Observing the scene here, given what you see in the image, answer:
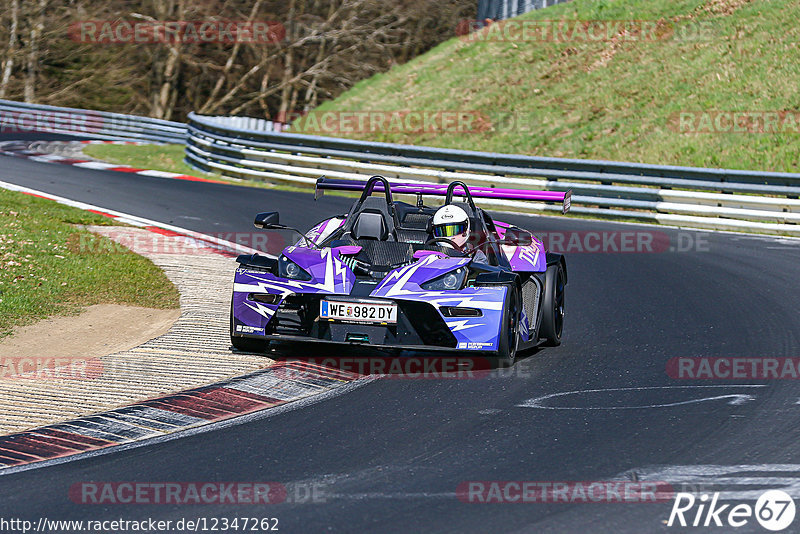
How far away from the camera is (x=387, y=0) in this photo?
1754 inches

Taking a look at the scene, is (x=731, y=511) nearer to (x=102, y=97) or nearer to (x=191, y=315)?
(x=191, y=315)

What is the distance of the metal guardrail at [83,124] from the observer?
31.7m

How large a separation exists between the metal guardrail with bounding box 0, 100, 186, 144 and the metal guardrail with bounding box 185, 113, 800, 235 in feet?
21.9

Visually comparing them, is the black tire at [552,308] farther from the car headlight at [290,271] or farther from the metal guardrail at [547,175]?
the metal guardrail at [547,175]

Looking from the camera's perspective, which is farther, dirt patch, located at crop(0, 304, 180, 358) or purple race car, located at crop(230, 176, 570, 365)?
dirt patch, located at crop(0, 304, 180, 358)

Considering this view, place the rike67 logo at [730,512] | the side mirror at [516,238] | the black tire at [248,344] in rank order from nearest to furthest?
the rike67 logo at [730,512] → the black tire at [248,344] → the side mirror at [516,238]

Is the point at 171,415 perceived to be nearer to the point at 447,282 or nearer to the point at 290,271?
the point at 290,271

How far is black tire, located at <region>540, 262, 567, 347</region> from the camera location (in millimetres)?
9328

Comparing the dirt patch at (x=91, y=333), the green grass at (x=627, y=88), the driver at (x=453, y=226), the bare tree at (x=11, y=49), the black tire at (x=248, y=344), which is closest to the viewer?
the black tire at (x=248, y=344)

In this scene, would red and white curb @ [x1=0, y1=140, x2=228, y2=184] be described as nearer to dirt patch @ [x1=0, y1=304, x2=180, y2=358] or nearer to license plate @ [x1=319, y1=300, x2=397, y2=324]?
dirt patch @ [x1=0, y1=304, x2=180, y2=358]

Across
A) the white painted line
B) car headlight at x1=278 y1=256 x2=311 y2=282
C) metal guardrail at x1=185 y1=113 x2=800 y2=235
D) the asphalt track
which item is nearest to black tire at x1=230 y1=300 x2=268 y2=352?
car headlight at x1=278 y1=256 x2=311 y2=282

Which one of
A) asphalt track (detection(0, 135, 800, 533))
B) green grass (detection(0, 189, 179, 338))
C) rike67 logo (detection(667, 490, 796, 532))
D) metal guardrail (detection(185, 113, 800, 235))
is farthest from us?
metal guardrail (detection(185, 113, 800, 235))

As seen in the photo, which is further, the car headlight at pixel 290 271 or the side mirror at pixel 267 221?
the side mirror at pixel 267 221

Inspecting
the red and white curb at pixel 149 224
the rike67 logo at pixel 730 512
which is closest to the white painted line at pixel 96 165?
the red and white curb at pixel 149 224
